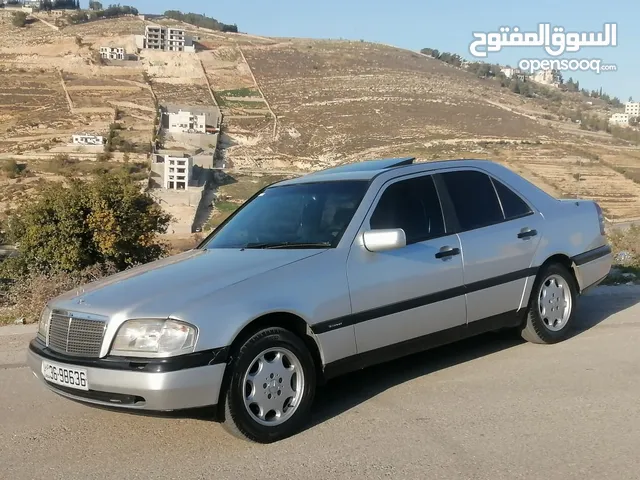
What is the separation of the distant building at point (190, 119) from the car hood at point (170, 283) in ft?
239

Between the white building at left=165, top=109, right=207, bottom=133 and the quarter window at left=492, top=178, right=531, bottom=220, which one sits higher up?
the white building at left=165, top=109, right=207, bottom=133

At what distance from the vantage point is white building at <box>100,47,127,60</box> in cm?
10854

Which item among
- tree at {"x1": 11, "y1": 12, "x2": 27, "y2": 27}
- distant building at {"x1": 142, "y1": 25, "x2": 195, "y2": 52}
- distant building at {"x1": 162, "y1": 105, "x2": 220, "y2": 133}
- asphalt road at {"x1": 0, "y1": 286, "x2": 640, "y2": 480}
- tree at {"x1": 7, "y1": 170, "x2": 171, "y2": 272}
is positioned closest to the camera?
asphalt road at {"x1": 0, "y1": 286, "x2": 640, "y2": 480}

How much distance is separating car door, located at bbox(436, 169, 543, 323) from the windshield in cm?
84

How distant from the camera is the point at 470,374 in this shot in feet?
18.6

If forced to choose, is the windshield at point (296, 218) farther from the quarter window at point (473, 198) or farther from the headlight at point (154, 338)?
the headlight at point (154, 338)

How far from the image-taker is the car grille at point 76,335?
4.34 metres

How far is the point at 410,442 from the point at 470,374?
1455mm

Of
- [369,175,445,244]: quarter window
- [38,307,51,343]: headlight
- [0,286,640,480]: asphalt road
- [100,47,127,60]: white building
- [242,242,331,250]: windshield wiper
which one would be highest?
[100,47,127,60]: white building

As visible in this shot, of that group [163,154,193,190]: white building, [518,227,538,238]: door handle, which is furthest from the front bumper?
[163,154,193,190]: white building

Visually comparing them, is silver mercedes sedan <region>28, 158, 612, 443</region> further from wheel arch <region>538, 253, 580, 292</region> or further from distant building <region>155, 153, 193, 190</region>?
distant building <region>155, 153, 193, 190</region>

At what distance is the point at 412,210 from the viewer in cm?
554

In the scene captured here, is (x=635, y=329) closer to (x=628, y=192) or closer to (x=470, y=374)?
(x=470, y=374)

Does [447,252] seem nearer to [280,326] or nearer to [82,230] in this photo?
[280,326]
